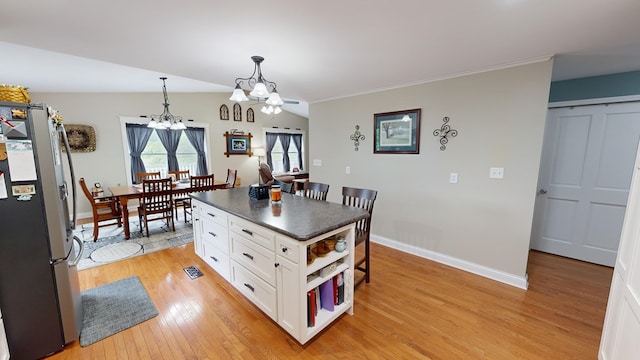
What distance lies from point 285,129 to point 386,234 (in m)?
5.38

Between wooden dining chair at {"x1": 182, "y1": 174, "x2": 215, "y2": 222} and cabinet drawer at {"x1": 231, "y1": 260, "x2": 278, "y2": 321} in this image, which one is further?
wooden dining chair at {"x1": 182, "y1": 174, "x2": 215, "y2": 222}

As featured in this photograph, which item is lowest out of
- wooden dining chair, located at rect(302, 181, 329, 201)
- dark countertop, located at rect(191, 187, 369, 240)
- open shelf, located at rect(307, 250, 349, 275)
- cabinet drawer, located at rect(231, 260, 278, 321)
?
cabinet drawer, located at rect(231, 260, 278, 321)

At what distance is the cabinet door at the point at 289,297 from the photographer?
5.41 ft

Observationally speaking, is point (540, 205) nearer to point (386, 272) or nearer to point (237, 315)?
point (386, 272)

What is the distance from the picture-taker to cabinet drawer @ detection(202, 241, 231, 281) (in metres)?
2.43

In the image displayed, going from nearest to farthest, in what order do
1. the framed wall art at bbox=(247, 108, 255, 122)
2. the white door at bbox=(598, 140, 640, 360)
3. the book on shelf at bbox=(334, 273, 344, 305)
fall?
1. the white door at bbox=(598, 140, 640, 360)
2. the book on shelf at bbox=(334, 273, 344, 305)
3. the framed wall art at bbox=(247, 108, 255, 122)

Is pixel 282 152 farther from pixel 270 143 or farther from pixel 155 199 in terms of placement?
pixel 155 199

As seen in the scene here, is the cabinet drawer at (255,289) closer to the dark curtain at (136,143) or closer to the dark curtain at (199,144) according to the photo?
the dark curtain at (136,143)

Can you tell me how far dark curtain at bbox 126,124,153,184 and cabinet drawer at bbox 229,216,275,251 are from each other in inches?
173

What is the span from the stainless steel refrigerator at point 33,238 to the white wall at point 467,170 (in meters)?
3.17

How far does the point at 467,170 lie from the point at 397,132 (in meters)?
0.95

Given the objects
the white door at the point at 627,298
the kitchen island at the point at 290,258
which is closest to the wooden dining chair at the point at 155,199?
the kitchen island at the point at 290,258

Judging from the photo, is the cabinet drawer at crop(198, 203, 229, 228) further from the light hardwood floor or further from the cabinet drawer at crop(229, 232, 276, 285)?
the light hardwood floor

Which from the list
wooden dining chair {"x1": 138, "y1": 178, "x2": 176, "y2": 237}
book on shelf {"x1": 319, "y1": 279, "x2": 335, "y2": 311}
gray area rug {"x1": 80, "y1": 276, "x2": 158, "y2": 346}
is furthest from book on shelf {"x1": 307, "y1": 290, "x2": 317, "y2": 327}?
wooden dining chair {"x1": 138, "y1": 178, "x2": 176, "y2": 237}
